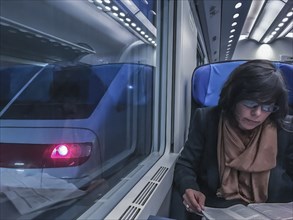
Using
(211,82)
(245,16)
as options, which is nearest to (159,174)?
(211,82)

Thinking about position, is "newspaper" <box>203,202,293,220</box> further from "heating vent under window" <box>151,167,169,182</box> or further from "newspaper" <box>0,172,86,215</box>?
"newspaper" <box>0,172,86,215</box>

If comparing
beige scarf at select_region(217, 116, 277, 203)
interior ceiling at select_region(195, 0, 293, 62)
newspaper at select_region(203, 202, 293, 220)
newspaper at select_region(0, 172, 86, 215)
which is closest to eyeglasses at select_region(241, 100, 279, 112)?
beige scarf at select_region(217, 116, 277, 203)

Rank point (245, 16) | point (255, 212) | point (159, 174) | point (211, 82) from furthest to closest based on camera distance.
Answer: point (245, 16), point (211, 82), point (159, 174), point (255, 212)

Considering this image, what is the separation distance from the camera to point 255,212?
104 cm

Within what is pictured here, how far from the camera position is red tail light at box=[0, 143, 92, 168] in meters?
0.85

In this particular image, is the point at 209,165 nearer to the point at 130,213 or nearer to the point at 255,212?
the point at 255,212

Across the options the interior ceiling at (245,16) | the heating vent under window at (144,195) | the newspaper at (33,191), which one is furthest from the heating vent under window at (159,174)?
the interior ceiling at (245,16)

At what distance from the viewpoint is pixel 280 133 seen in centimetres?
135

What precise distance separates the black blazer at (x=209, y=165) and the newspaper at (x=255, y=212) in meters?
0.20

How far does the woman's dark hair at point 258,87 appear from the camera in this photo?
1.21m

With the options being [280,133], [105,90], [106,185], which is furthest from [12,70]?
[280,133]

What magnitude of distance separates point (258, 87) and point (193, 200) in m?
0.51

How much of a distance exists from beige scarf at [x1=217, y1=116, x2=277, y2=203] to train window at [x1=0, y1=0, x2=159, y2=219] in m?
0.47

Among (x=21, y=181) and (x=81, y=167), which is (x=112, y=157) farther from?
(x=21, y=181)
